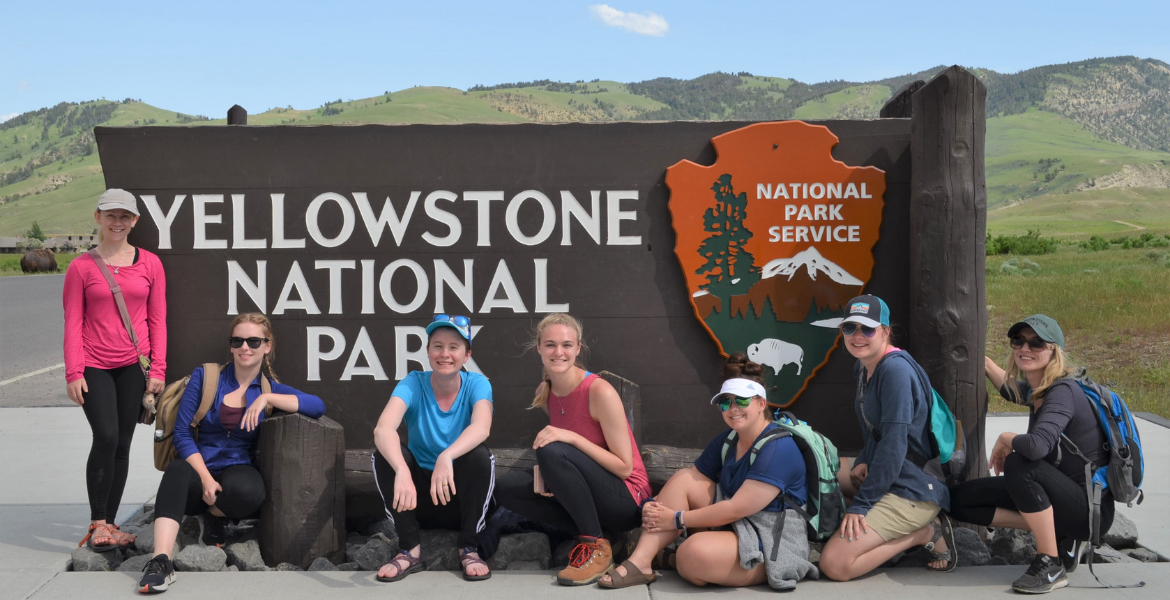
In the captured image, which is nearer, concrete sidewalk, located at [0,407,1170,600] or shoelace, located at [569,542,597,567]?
concrete sidewalk, located at [0,407,1170,600]

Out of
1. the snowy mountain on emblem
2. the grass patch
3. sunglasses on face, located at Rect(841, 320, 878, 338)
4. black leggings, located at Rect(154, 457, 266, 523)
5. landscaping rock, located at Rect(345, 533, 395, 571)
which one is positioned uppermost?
the snowy mountain on emblem

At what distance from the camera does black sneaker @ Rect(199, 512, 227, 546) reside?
452cm

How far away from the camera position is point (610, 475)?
4070mm

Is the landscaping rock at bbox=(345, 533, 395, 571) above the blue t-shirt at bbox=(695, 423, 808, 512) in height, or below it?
below

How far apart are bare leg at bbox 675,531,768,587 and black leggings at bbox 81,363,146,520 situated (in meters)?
2.67

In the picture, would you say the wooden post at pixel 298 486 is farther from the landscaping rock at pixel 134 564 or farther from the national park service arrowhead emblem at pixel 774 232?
the national park service arrowhead emblem at pixel 774 232

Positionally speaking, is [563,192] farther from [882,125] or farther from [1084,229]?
[1084,229]

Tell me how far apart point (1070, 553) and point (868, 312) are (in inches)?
53.3

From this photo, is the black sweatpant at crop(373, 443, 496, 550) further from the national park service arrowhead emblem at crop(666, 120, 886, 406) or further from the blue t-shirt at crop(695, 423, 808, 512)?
the national park service arrowhead emblem at crop(666, 120, 886, 406)

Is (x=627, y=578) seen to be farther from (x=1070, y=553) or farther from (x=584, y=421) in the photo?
(x=1070, y=553)

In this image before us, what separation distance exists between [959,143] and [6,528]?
207 inches

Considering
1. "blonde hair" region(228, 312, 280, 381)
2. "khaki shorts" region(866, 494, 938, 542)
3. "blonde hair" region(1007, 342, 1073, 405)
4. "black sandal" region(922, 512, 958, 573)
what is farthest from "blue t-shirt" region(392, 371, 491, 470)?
"blonde hair" region(1007, 342, 1073, 405)

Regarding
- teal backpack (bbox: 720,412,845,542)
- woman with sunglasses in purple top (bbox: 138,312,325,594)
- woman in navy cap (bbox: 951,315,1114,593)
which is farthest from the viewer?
woman with sunglasses in purple top (bbox: 138,312,325,594)

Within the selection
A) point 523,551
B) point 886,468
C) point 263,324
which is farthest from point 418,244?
point 886,468
